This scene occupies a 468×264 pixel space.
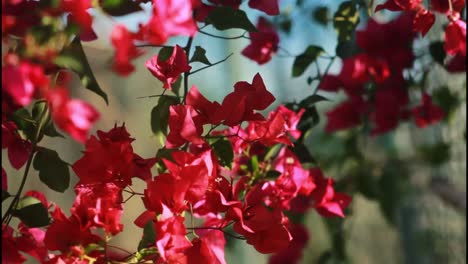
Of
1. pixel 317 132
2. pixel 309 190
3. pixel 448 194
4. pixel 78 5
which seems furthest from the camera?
pixel 317 132

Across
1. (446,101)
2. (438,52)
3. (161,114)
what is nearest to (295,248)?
(446,101)

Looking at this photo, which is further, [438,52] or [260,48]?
[438,52]

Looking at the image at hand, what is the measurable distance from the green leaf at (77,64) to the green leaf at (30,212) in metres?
0.11

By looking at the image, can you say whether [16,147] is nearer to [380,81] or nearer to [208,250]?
[208,250]

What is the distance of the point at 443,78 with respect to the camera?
1.53m

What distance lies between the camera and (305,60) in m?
0.87

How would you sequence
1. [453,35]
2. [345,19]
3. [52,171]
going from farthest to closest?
[345,19], [453,35], [52,171]

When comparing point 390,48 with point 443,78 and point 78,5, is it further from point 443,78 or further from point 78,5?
point 78,5

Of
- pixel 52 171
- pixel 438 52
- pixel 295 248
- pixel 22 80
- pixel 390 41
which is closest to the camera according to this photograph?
pixel 22 80

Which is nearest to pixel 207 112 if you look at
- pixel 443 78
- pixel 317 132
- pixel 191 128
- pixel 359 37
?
pixel 191 128

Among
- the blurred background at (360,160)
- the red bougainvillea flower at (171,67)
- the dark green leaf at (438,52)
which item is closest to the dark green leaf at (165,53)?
the red bougainvillea flower at (171,67)

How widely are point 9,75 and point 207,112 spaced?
229 millimetres

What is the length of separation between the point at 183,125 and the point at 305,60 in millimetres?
346

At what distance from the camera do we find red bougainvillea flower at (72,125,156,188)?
56 centimetres
